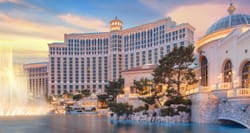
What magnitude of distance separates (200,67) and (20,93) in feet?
110

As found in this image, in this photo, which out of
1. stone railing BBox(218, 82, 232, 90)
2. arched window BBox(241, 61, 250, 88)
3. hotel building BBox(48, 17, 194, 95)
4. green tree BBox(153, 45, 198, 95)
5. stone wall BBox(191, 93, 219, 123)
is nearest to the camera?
stone wall BBox(191, 93, 219, 123)

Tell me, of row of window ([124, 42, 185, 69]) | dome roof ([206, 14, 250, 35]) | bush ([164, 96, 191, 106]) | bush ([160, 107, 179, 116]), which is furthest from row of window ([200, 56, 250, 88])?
row of window ([124, 42, 185, 69])

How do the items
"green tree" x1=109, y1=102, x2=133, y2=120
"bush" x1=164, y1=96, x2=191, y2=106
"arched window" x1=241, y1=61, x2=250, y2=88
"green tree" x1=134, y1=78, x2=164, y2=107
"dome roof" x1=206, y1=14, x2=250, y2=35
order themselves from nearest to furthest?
"arched window" x1=241, y1=61, x2=250, y2=88 < "bush" x1=164, y1=96, x2=191, y2=106 < "dome roof" x1=206, y1=14, x2=250, y2=35 < "green tree" x1=134, y1=78, x2=164, y2=107 < "green tree" x1=109, y1=102, x2=133, y2=120

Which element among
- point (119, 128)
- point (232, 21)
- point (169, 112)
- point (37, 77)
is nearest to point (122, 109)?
point (169, 112)

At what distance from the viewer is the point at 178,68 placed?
31.9 metres

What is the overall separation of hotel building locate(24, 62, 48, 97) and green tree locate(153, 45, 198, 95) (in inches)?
4190

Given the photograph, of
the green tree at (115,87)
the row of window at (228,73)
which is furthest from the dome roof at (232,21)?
the green tree at (115,87)

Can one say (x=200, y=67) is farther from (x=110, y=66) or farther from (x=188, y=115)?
(x=110, y=66)

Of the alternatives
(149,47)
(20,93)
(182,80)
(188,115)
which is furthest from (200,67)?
(149,47)

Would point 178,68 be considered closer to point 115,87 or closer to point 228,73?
point 228,73

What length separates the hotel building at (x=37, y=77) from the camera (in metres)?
138

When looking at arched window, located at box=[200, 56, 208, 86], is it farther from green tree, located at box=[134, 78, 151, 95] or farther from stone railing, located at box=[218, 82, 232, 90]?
green tree, located at box=[134, 78, 151, 95]

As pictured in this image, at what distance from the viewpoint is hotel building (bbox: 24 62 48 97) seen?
13750 cm

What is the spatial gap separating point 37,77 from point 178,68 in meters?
119
